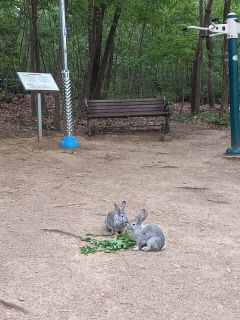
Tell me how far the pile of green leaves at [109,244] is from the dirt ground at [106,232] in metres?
0.08

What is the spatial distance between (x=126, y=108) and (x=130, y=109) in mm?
113

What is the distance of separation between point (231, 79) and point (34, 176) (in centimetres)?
423

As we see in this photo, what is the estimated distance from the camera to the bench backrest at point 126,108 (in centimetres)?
1105

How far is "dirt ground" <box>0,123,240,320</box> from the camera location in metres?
2.76

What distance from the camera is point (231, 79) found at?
8.13 meters

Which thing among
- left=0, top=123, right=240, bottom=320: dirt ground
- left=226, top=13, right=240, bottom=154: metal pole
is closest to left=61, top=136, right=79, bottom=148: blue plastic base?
left=0, top=123, right=240, bottom=320: dirt ground

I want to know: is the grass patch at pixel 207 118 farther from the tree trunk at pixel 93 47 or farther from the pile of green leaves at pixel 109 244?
the pile of green leaves at pixel 109 244

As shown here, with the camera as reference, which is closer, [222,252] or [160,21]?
[222,252]

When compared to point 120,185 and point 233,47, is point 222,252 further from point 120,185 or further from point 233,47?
point 233,47

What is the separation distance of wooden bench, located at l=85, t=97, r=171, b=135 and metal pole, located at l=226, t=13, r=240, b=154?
2865mm

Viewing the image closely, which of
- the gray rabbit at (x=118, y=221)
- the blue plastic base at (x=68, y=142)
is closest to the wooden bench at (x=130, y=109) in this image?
the blue plastic base at (x=68, y=142)

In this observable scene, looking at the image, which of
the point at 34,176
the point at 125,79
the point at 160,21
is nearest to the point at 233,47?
the point at 34,176

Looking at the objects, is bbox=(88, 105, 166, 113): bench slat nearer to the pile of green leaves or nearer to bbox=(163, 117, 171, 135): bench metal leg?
bbox=(163, 117, 171, 135): bench metal leg

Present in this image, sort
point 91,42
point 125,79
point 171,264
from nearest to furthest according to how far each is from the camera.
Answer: point 171,264 < point 91,42 < point 125,79
